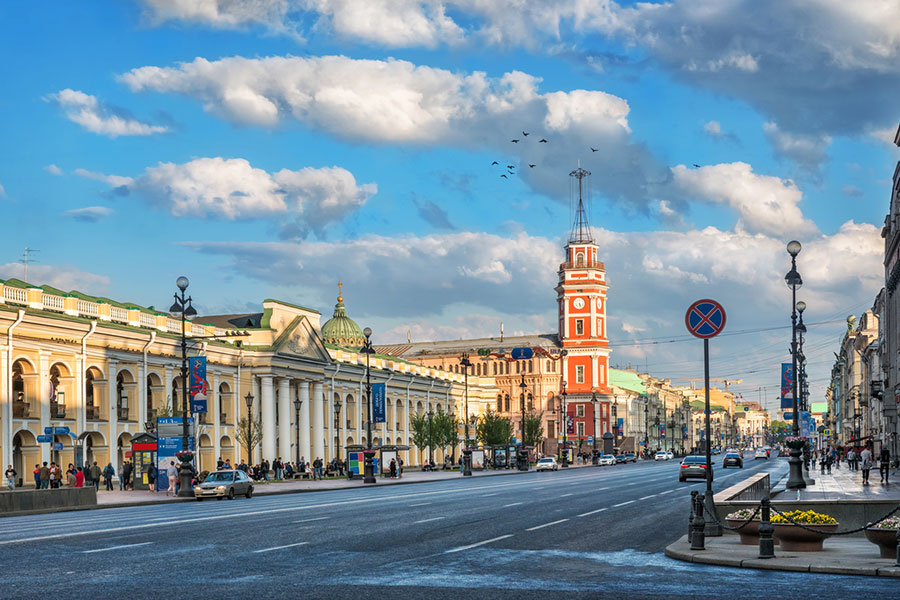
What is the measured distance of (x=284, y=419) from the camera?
89875 millimetres

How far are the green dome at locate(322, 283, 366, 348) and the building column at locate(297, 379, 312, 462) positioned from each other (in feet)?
185

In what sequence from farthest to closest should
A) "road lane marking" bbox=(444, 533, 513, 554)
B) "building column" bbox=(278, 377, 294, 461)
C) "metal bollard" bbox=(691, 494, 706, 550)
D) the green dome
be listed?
1. the green dome
2. "building column" bbox=(278, 377, 294, 461)
3. "road lane marking" bbox=(444, 533, 513, 554)
4. "metal bollard" bbox=(691, 494, 706, 550)

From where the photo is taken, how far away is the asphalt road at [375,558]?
48.0 feet

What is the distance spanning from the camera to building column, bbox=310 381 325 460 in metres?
96.1

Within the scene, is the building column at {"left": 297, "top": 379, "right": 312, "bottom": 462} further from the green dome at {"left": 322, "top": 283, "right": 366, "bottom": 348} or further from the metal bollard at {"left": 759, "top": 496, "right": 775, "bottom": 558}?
the metal bollard at {"left": 759, "top": 496, "right": 775, "bottom": 558}

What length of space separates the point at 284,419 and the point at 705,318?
237 ft

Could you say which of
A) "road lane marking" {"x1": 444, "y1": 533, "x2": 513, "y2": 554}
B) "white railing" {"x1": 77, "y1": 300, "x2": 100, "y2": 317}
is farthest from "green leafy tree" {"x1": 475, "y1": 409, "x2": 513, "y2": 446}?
"road lane marking" {"x1": 444, "y1": 533, "x2": 513, "y2": 554}

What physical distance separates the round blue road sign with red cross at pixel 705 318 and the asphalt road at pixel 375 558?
398cm

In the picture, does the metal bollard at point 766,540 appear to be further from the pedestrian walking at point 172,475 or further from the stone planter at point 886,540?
the pedestrian walking at point 172,475

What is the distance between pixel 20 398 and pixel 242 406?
25.1 metres

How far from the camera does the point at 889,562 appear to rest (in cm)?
1672

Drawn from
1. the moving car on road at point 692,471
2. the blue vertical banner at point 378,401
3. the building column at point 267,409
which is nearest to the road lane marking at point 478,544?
the moving car on road at point 692,471

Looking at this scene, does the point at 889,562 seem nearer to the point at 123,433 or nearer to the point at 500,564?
the point at 500,564

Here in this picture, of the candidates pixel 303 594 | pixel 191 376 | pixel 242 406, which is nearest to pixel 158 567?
pixel 303 594
